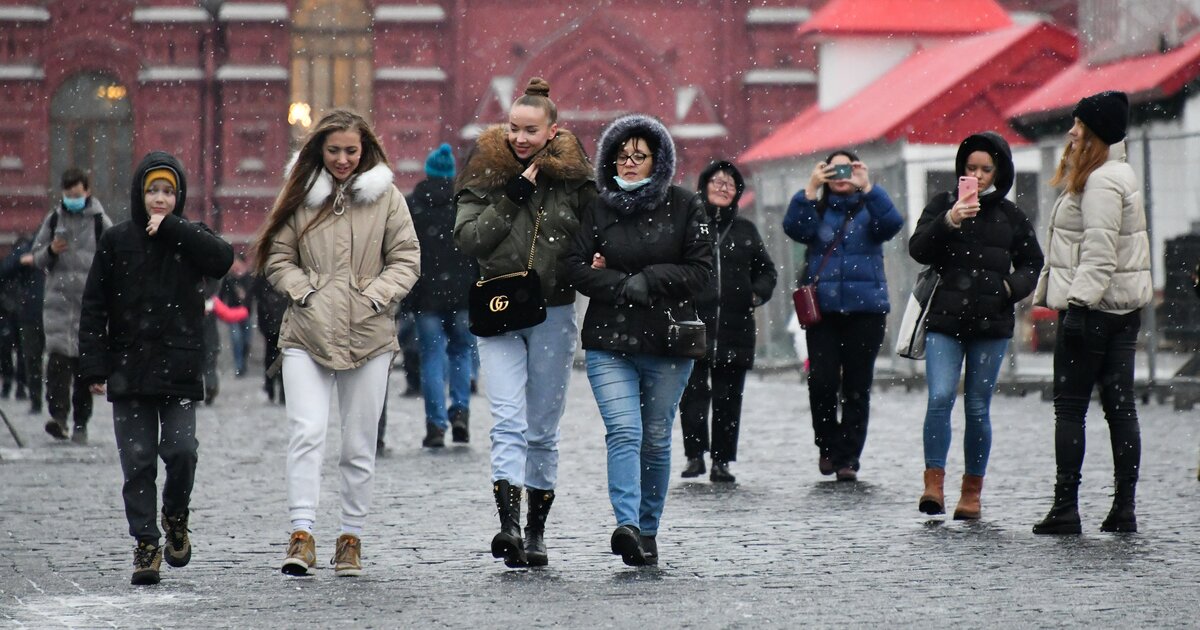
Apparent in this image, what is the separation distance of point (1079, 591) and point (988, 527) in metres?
1.92

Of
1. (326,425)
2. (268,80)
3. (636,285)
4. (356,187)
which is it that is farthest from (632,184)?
(268,80)

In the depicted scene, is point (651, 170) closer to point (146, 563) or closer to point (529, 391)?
point (529, 391)

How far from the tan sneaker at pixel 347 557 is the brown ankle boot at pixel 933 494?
9.42 ft

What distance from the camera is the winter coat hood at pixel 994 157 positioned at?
9.22m

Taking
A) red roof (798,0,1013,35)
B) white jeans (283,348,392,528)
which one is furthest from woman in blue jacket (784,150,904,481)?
red roof (798,0,1013,35)

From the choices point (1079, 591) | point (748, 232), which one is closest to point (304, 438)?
point (1079, 591)

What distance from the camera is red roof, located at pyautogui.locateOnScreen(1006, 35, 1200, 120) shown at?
76.3 feet

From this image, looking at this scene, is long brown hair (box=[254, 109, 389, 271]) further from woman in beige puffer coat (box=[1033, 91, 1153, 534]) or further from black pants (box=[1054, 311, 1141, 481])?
black pants (box=[1054, 311, 1141, 481])

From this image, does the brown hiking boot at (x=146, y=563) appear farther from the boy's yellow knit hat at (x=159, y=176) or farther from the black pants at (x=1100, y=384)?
the black pants at (x=1100, y=384)

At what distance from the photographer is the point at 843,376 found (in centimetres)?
1138

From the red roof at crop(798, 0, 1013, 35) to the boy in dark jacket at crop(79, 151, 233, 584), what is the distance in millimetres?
30968

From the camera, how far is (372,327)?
7.82 m

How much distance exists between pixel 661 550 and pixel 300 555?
162cm

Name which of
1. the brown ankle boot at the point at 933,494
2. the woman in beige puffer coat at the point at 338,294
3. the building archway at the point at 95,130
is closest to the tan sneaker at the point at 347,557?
the woman in beige puffer coat at the point at 338,294
